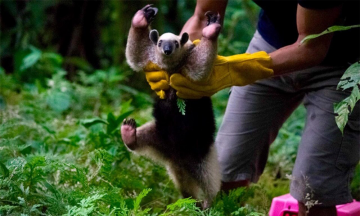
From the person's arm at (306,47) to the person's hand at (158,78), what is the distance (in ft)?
2.35

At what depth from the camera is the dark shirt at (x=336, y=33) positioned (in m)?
3.96

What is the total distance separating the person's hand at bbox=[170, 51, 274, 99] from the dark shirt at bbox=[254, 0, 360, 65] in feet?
1.95

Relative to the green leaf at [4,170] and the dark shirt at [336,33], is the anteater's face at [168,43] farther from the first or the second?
the green leaf at [4,170]

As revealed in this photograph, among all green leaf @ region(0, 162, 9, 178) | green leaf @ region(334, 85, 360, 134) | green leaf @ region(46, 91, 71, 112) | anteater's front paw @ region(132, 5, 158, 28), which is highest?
anteater's front paw @ region(132, 5, 158, 28)

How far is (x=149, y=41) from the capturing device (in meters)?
3.83

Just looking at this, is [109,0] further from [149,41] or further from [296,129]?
[149,41]

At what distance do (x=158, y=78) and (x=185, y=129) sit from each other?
41 centimetres

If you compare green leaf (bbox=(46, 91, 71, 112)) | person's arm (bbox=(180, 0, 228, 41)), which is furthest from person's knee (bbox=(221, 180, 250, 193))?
green leaf (bbox=(46, 91, 71, 112))

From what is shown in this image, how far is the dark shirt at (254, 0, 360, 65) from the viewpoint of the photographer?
396 cm

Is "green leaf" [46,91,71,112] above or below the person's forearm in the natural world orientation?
below

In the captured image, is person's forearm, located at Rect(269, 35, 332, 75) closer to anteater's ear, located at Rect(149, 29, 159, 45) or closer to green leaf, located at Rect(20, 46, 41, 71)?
anteater's ear, located at Rect(149, 29, 159, 45)

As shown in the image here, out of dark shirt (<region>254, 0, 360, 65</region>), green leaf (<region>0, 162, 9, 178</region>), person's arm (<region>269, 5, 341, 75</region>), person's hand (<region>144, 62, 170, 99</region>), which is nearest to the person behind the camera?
green leaf (<region>0, 162, 9, 178</region>)

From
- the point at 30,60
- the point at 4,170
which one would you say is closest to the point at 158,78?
the point at 4,170

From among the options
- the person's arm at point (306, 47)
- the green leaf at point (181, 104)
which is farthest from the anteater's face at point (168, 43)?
the person's arm at point (306, 47)
